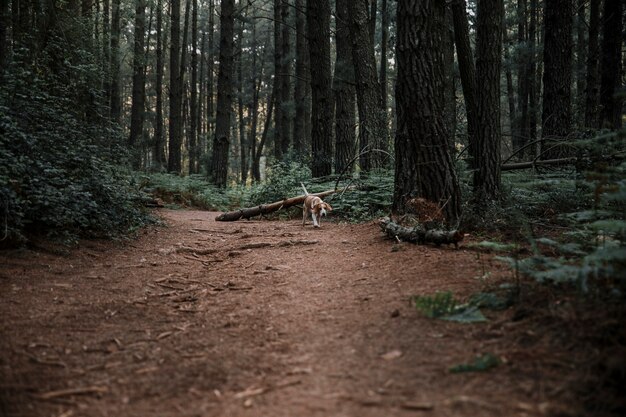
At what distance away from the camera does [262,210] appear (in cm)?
1116

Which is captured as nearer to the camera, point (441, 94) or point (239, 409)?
point (239, 409)

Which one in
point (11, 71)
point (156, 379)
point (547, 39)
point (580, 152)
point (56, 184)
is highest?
point (547, 39)

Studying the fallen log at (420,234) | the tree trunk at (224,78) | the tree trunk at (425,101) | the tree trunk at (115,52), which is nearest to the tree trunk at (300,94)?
the tree trunk at (224,78)

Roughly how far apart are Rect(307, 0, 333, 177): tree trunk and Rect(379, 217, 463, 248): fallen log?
7494 millimetres

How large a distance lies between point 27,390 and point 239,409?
1215mm

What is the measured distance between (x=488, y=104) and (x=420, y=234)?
11.6 feet

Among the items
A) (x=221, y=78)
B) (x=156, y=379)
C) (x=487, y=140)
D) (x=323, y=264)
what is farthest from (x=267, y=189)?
(x=156, y=379)

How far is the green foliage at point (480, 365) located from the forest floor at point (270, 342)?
0.04m

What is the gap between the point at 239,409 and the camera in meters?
2.21

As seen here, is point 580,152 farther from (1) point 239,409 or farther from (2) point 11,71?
(2) point 11,71

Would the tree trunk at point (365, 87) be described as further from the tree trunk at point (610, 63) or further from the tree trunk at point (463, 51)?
the tree trunk at point (610, 63)

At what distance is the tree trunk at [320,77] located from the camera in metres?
13.8

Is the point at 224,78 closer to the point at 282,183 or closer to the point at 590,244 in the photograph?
the point at 282,183

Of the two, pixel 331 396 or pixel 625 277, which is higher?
pixel 625 277
